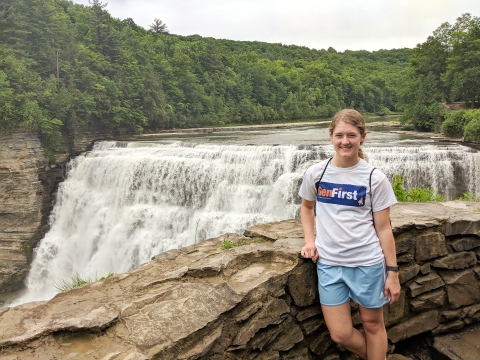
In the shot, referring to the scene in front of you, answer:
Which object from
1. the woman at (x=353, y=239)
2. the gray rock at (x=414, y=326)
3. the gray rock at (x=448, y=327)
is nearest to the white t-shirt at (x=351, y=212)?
the woman at (x=353, y=239)

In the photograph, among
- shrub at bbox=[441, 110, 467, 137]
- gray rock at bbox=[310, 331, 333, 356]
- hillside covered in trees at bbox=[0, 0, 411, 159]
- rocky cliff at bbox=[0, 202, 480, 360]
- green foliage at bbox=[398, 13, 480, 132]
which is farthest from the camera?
green foliage at bbox=[398, 13, 480, 132]

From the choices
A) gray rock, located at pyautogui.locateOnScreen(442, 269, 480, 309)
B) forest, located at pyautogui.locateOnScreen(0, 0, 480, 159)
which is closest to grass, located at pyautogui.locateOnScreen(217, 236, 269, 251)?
gray rock, located at pyautogui.locateOnScreen(442, 269, 480, 309)

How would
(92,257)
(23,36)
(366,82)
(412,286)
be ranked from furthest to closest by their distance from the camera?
(366,82) → (23,36) → (92,257) → (412,286)

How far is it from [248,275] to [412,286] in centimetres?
137

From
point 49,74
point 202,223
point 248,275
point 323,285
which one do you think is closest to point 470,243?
point 323,285

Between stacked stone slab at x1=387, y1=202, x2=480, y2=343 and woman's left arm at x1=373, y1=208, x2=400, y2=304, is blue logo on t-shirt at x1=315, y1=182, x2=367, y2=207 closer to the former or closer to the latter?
woman's left arm at x1=373, y1=208, x2=400, y2=304

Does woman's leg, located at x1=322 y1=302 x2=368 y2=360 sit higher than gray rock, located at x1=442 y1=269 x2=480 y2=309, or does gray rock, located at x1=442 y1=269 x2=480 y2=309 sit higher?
woman's leg, located at x1=322 y1=302 x2=368 y2=360

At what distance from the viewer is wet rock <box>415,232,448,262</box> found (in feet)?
10.1

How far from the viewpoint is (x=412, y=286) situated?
10.1 ft

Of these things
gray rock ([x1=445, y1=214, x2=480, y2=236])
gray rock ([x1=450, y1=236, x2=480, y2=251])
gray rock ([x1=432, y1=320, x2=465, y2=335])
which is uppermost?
gray rock ([x1=445, y1=214, x2=480, y2=236])

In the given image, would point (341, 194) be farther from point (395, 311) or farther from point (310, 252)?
point (395, 311)

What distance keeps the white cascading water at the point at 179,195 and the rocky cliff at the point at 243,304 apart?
8314 mm

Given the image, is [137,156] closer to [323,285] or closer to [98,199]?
[98,199]

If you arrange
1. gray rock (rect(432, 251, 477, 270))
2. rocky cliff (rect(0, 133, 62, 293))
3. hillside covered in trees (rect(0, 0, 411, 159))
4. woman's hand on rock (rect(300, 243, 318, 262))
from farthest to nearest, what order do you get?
hillside covered in trees (rect(0, 0, 411, 159))
rocky cliff (rect(0, 133, 62, 293))
gray rock (rect(432, 251, 477, 270))
woman's hand on rock (rect(300, 243, 318, 262))
